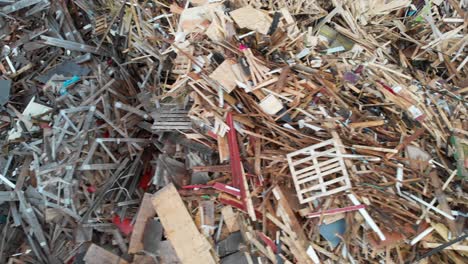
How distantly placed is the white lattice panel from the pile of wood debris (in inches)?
0.4

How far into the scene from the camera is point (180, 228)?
10.5ft

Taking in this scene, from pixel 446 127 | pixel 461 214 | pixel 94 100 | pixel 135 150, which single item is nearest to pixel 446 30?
pixel 446 127

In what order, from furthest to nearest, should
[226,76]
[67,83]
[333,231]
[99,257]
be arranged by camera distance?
1. [67,83]
2. [99,257]
3. [226,76]
4. [333,231]

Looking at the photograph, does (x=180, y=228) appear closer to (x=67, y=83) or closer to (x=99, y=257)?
(x=99, y=257)

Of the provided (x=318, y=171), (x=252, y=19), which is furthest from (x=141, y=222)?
(x=252, y=19)

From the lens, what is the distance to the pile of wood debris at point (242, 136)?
116 inches

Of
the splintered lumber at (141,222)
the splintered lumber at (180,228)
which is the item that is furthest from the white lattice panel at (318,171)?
the splintered lumber at (141,222)

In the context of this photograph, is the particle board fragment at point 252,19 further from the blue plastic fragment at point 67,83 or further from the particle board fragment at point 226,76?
the blue plastic fragment at point 67,83

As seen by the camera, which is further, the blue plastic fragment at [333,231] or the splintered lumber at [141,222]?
the splintered lumber at [141,222]

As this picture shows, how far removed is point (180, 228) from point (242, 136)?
833mm

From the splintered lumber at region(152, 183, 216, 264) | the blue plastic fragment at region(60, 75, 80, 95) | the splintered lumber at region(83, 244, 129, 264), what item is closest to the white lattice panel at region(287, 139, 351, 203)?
the splintered lumber at region(152, 183, 216, 264)

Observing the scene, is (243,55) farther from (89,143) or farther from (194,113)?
(89,143)

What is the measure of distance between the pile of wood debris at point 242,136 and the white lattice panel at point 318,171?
0.03 ft

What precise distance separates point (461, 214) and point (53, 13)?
153 inches
